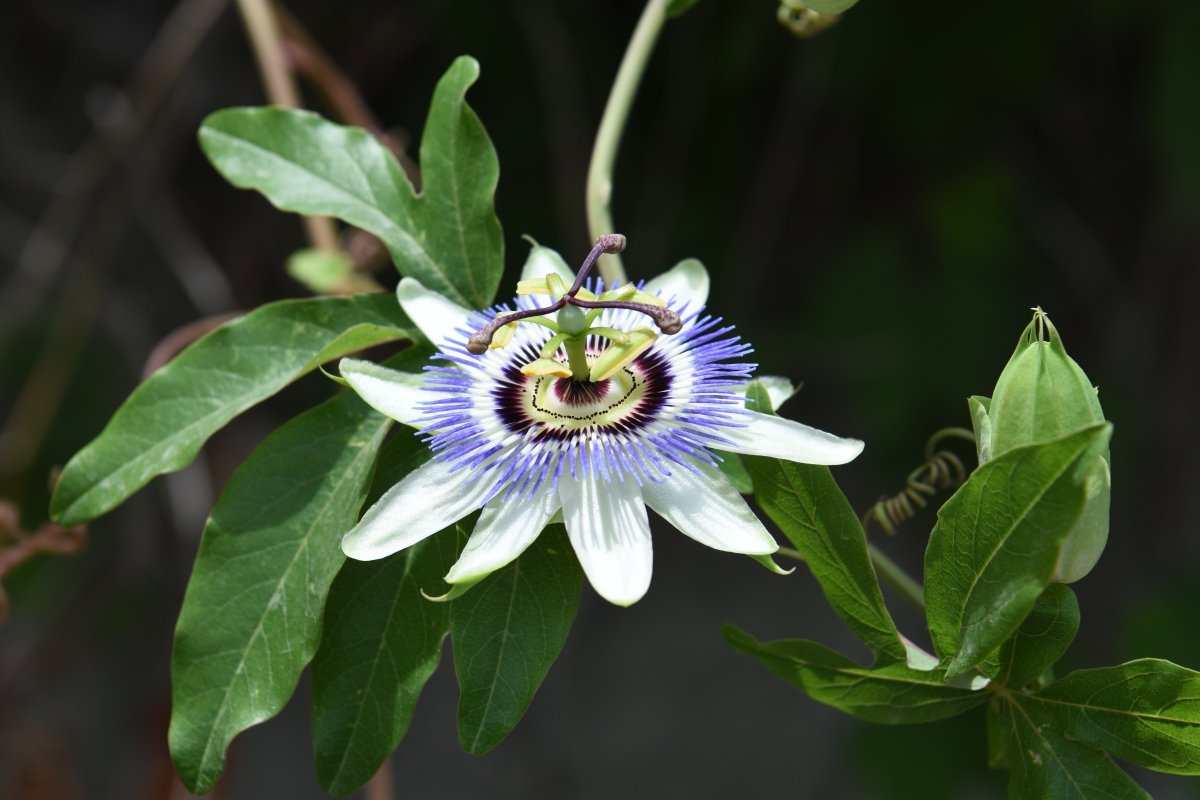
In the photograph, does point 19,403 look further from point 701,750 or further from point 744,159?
point 701,750

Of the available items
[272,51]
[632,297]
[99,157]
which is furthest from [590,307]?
[99,157]

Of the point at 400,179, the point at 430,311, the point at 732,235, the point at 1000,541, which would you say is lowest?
the point at 1000,541


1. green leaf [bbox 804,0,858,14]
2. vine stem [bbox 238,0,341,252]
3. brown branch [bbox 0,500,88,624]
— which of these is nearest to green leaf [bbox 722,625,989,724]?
green leaf [bbox 804,0,858,14]

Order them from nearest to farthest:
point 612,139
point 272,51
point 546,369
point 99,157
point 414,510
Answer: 1. point 414,510
2. point 546,369
3. point 612,139
4. point 272,51
5. point 99,157

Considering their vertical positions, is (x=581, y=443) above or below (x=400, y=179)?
below

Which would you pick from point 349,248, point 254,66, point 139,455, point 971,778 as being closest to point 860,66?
point 349,248

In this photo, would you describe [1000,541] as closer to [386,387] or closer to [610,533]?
[610,533]

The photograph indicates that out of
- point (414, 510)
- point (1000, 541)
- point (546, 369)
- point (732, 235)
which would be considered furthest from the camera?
point (732, 235)
